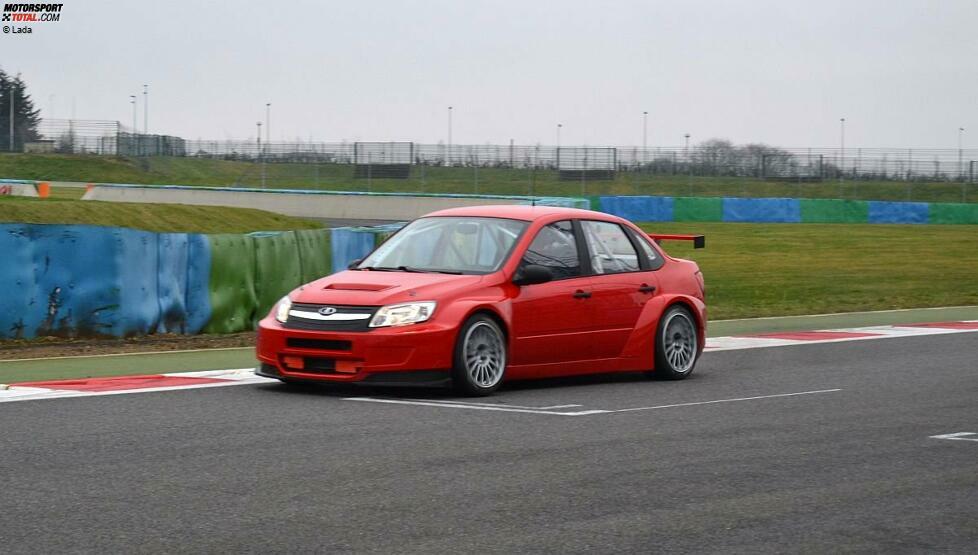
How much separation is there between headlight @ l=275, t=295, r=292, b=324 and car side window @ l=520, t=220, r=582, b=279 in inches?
71.2

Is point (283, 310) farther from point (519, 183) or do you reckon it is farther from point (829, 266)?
point (519, 183)

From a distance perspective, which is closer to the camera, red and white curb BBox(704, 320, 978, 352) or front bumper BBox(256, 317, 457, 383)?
front bumper BBox(256, 317, 457, 383)

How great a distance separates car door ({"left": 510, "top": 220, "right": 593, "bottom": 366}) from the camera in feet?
36.4

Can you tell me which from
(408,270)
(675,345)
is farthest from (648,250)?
(408,270)

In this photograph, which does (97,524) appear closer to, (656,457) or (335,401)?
(656,457)

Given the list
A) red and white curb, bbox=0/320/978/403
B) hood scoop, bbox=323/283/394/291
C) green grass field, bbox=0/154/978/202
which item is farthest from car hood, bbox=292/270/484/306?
green grass field, bbox=0/154/978/202

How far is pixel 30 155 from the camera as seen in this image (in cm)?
6588

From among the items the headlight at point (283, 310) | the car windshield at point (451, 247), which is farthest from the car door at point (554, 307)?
Result: the headlight at point (283, 310)

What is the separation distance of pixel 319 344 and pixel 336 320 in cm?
21

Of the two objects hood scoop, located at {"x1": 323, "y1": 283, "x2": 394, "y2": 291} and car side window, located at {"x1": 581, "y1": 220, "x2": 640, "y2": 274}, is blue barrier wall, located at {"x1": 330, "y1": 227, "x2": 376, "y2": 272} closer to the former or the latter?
car side window, located at {"x1": 581, "y1": 220, "x2": 640, "y2": 274}

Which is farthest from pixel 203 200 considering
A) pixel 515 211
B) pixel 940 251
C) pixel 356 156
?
pixel 515 211

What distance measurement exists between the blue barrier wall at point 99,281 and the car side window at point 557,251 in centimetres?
521

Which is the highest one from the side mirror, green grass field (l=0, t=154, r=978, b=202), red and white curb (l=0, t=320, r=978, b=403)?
green grass field (l=0, t=154, r=978, b=202)

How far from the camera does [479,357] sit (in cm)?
1066
